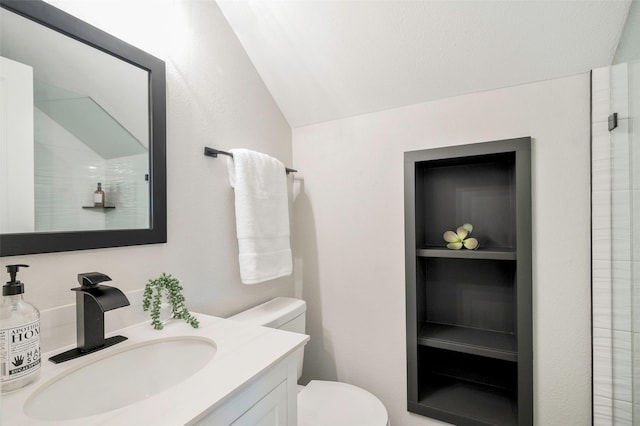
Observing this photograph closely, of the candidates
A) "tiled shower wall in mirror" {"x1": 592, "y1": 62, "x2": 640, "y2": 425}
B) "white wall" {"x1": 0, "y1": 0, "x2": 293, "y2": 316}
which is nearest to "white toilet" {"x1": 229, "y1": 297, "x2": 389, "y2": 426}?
"white wall" {"x1": 0, "y1": 0, "x2": 293, "y2": 316}

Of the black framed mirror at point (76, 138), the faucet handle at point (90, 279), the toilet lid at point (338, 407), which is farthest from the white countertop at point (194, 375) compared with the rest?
the toilet lid at point (338, 407)

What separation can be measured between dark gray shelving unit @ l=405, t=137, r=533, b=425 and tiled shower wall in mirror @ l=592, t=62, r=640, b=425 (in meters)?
0.22

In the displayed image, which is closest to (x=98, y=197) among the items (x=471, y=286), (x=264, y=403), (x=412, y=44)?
(x=264, y=403)

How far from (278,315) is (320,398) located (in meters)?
0.42

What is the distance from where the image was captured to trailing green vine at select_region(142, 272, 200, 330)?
921mm

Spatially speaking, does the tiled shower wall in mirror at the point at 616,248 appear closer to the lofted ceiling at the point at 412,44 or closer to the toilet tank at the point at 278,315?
the lofted ceiling at the point at 412,44

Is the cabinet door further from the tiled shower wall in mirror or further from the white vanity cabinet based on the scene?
the tiled shower wall in mirror

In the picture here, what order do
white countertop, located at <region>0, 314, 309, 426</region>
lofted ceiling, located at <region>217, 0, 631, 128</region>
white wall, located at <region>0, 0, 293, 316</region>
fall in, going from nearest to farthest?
white countertop, located at <region>0, 314, 309, 426</region> → white wall, located at <region>0, 0, 293, 316</region> → lofted ceiling, located at <region>217, 0, 631, 128</region>

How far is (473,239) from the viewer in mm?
1357

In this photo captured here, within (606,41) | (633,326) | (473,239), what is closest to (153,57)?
(473,239)

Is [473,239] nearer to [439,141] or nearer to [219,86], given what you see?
[439,141]

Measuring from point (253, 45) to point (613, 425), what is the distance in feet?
6.98

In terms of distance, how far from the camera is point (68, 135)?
820mm

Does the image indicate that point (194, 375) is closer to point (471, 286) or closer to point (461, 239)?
point (461, 239)
